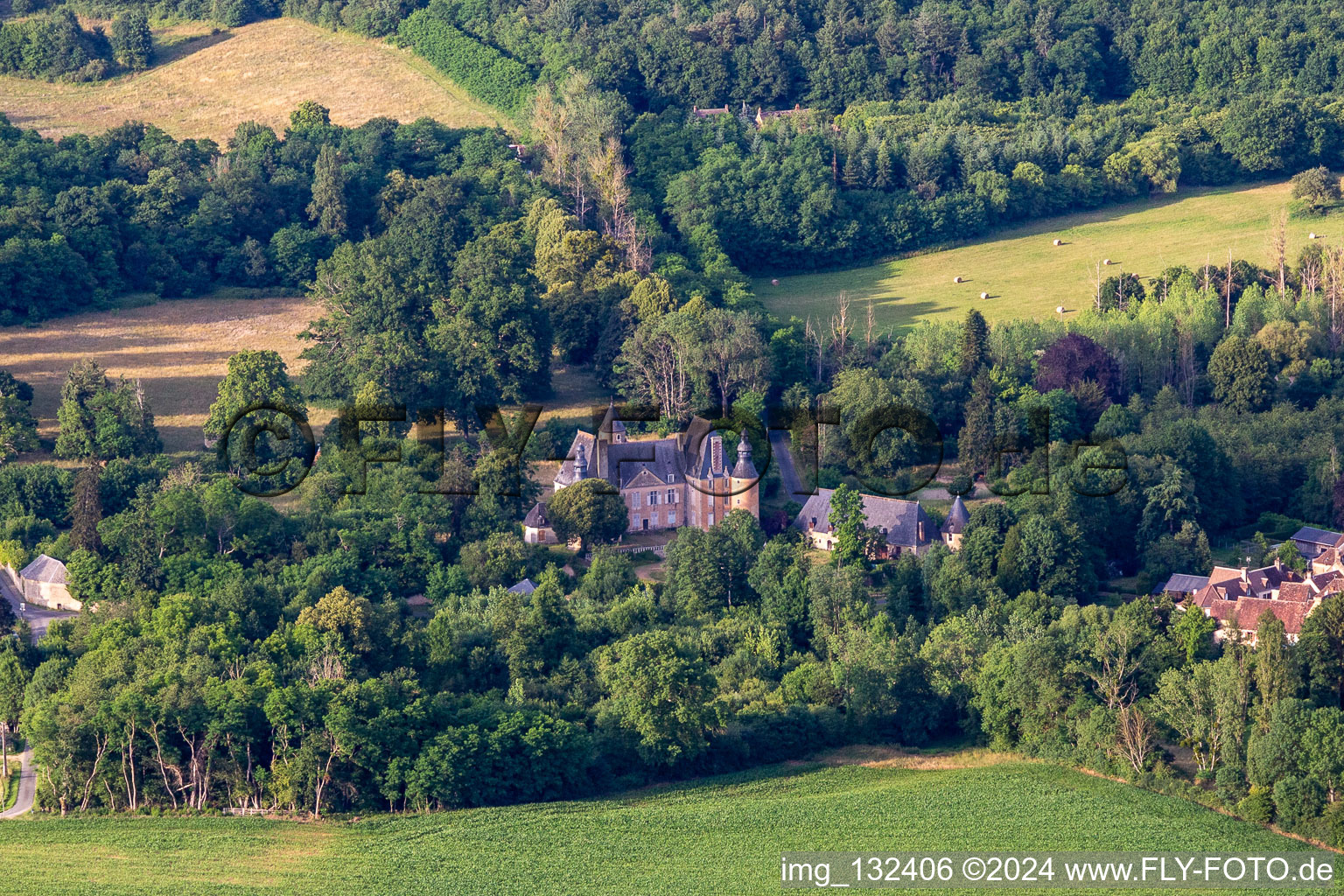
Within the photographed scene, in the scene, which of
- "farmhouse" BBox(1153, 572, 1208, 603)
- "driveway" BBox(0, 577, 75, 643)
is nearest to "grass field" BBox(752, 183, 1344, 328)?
"farmhouse" BBox(1153, 572, 1208, 603)

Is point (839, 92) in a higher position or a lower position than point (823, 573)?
higher

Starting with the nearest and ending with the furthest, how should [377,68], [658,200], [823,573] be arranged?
[823,573] → [658,200] → [377,68]

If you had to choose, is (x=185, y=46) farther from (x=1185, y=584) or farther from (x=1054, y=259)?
(x=1185, y=584)

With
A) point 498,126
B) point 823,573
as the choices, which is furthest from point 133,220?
point 823,573

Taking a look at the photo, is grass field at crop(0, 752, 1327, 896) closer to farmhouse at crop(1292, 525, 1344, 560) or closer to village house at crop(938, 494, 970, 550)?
village house at crop(938, 494, 970, 550)

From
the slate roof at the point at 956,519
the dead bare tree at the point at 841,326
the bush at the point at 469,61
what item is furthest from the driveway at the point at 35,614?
the bush at the point at 469,61

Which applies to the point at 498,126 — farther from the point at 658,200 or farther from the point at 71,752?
the point at 71,752

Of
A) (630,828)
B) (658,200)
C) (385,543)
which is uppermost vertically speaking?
(658,200)
